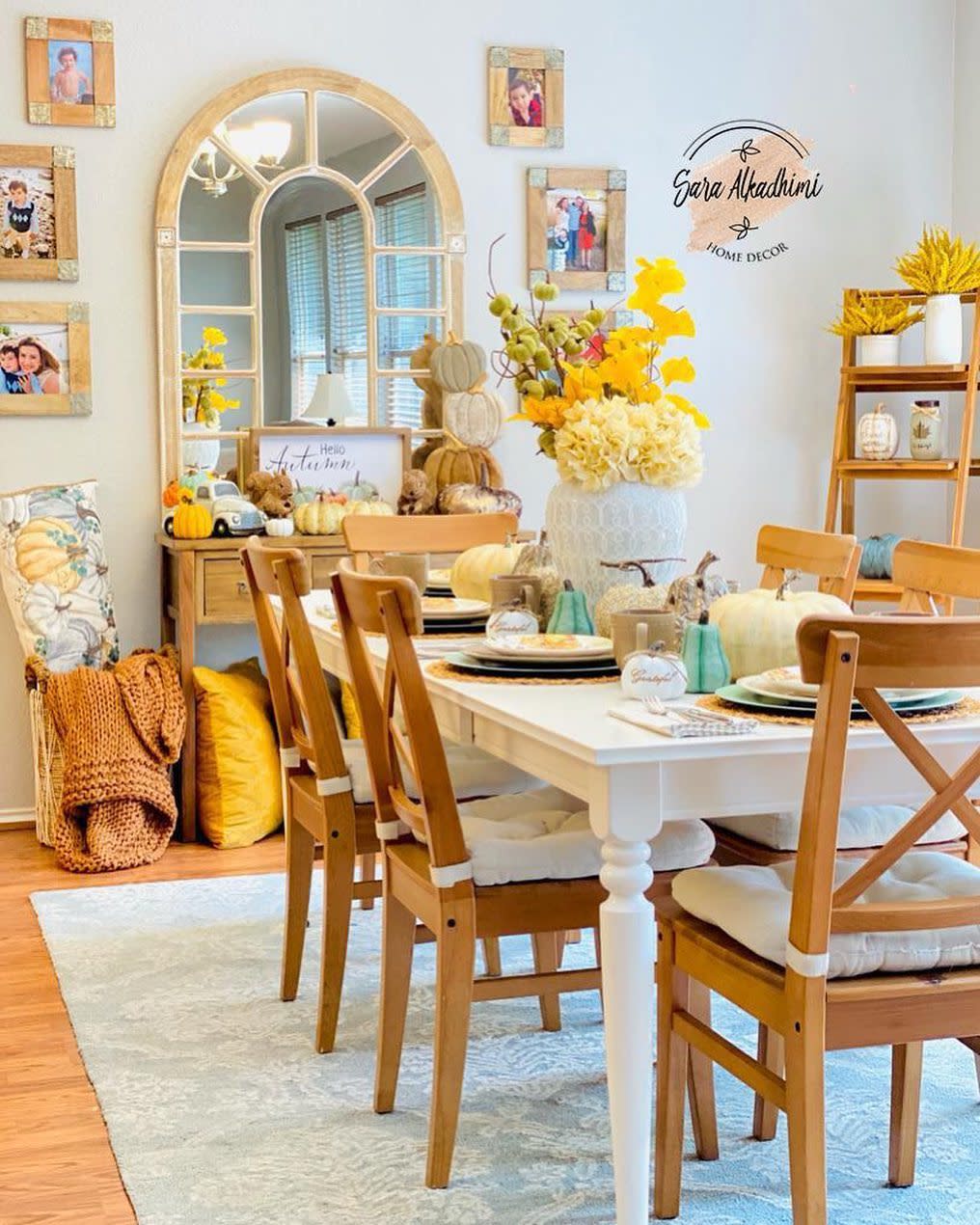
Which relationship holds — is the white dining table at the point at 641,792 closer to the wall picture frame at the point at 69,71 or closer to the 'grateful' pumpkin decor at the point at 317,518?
the 'grateful' pumpkin decor at the point at 317,518

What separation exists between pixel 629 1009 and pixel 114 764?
256 centimetres

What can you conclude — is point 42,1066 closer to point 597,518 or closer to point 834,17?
point 597,518

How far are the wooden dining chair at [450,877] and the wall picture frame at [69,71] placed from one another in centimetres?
251

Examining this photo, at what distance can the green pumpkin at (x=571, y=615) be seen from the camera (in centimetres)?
275

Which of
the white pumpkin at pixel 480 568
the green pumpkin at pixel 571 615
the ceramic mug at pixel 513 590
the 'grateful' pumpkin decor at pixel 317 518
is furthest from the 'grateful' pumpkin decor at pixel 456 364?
the green pumpkin at pixel 571 615

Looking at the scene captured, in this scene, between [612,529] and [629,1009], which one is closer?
[629,1009]

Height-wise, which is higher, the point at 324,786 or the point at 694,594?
the point at 694,594

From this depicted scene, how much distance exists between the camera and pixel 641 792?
1.97 metres

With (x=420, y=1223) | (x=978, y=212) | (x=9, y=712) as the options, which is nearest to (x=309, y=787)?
(x=420, y=1223)

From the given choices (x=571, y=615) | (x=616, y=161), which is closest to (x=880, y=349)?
(x=616, y=161)

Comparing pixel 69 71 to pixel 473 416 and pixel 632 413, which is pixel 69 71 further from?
pixel 632 413

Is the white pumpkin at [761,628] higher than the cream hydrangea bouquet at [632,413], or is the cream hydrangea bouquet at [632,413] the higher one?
the cream hydrangea bouquet at [632,413]

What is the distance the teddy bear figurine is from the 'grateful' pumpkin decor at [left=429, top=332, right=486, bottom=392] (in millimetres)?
552

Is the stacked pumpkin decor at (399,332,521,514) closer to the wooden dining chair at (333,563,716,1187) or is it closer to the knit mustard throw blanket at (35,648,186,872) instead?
the knit mustard throw blanket at (35,648,186,872)
